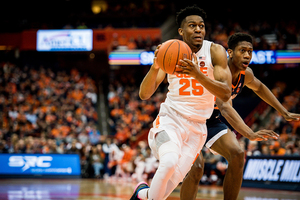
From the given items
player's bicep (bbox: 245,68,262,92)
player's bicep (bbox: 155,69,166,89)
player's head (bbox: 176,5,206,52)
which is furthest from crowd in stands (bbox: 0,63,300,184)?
player's head (bbox: 176,5,206,52)

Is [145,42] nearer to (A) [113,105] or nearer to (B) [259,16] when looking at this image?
(A) [113,105]

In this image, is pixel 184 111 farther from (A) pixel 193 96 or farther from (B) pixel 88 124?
(B) pixel 88 124

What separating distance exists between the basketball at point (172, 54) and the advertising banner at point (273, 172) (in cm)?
724

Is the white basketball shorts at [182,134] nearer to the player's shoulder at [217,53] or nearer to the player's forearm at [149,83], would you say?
the player's forearm at [149,83]

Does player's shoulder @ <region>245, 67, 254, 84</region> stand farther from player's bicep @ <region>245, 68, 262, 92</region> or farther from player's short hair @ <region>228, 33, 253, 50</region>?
player's short hair @ <region>228, 33, 253, 50</region>

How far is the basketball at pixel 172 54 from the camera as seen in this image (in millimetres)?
3326

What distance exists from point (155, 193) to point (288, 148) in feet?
29.3

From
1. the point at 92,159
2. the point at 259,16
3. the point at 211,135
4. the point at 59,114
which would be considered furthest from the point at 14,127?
the point at 259,16

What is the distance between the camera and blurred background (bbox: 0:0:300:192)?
1450 cm

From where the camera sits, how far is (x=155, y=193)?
11.4 ft

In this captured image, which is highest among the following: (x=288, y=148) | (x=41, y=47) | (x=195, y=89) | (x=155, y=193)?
(x=41, y=47)

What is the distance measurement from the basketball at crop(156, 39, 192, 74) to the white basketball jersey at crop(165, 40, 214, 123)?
1.76 ft

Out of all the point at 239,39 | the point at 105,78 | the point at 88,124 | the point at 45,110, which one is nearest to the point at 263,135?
the point at 239,39

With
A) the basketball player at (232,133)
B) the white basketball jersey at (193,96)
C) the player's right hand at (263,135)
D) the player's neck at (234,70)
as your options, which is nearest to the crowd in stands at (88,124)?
the basketball player at (232,133)
